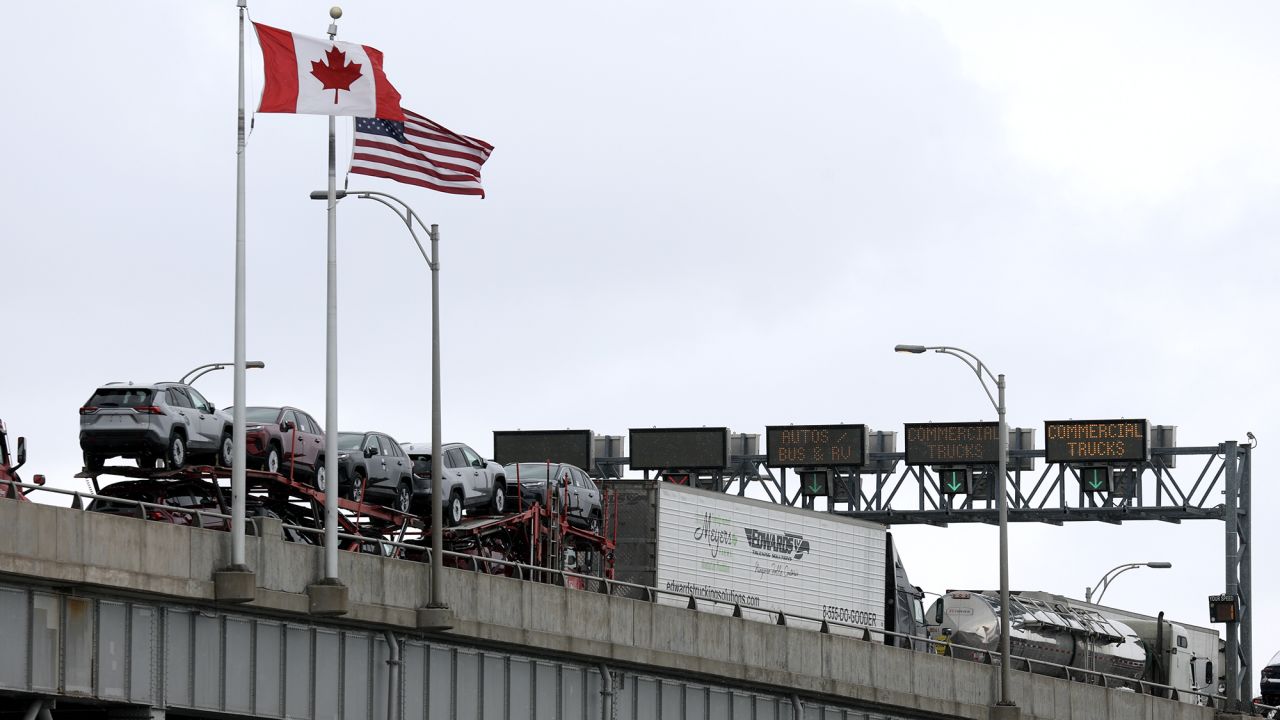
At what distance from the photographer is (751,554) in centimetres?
5575

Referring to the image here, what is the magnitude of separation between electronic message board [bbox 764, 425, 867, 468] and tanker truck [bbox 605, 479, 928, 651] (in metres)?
30.5

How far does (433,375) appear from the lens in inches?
1619

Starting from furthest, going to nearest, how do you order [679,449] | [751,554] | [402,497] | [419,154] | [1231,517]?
[679,449]
[1231,517]
[751,554]
[402,497]
[419,154]

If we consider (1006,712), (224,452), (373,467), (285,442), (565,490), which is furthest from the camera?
(1006,712)

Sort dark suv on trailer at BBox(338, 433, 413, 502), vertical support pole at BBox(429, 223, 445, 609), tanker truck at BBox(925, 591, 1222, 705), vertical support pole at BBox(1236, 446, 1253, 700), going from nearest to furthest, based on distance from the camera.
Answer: vertical support pole at BBox(429, 223, 445, 609) → dark suv on trailer at BBox(338, 433, 413, 502) → tanker truck at BBox(925, 591, 1222, 705) → vertical support pole at BBox(1236, 446, 1253, 700)

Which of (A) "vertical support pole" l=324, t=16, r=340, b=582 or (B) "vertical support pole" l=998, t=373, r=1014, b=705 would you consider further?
(B) "vertical support pole" l=998, t=373, r=1014, b=705

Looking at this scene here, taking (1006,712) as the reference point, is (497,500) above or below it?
above

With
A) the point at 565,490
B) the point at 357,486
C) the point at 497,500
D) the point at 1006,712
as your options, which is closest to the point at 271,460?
the point at 357,486

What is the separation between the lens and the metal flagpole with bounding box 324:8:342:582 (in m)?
39.1

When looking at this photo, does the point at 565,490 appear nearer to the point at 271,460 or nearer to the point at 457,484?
the point at 457,484


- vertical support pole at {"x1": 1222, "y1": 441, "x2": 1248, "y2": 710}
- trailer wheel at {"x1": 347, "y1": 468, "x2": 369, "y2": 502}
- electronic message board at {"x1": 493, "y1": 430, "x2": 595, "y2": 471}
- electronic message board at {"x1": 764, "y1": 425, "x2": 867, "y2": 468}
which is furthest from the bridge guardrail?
electronic message board at {"x1": 493, "y1": 430, "x2": 595, "y2": 471}

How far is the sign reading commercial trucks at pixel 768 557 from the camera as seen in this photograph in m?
53.8

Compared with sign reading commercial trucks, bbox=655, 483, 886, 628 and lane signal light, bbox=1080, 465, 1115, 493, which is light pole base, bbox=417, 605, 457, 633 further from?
lane signal light, bbox=1080, 465, 1115, 493

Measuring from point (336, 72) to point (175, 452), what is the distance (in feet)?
26.3
